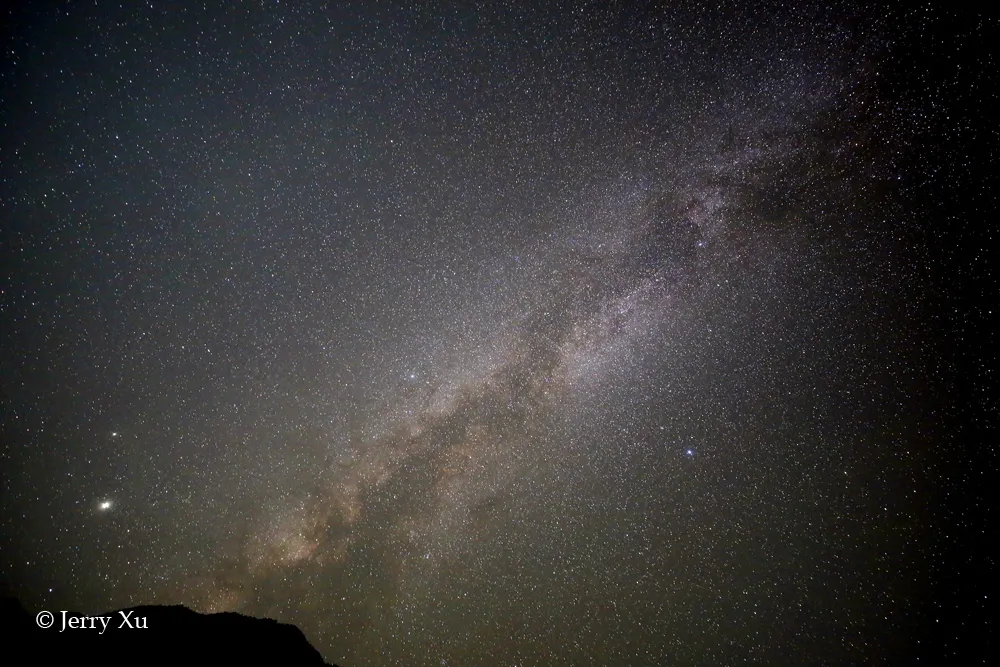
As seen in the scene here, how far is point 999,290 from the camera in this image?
21312 millimetres

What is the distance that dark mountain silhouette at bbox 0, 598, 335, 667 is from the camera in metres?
4.88

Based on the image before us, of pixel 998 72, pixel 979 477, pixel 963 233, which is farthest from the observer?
pixel 979 477

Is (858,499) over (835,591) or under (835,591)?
over

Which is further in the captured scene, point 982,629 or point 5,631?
point 982,629

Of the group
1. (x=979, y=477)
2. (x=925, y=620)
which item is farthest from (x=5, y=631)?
(x=925, y=620)

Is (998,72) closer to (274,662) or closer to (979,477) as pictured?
(274,662)

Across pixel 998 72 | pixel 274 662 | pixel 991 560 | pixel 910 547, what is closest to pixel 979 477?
pixel 991 560

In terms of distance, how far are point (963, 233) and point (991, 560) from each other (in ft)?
134

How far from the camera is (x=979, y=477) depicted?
3412 cm

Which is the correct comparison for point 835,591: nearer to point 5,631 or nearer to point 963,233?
point 963,233

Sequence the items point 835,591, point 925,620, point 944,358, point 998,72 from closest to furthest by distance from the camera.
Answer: point 998,72, point 944,358, point 925,620, point 835,591

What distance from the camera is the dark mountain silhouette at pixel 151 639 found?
4.88m

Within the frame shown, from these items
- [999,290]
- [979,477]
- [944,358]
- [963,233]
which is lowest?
[979,477]

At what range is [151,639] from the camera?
5.46m
